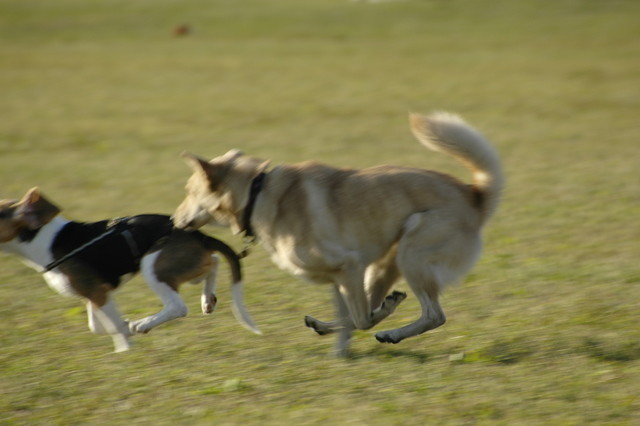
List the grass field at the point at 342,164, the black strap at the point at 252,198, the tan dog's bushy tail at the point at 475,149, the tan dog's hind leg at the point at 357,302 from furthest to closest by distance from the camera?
the tan dog's bushy tail at the point at 475,149 < the black strap at the point at 252,198 < the tan dog's hind leg at the point at 357,302 < the grass field at the point at 342,164

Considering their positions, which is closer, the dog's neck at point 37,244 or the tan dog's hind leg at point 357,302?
the tan dog's hind leg at point 357,302

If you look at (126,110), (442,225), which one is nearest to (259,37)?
(126,110)

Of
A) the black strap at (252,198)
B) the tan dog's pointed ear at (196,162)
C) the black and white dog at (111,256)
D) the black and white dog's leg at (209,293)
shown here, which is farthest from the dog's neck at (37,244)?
the black strap at (252,198)

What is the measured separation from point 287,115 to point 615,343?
39.9ft

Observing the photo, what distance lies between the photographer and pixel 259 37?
29.2m

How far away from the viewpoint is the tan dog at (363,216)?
4.93m

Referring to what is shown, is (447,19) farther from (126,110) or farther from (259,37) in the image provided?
(126,110)

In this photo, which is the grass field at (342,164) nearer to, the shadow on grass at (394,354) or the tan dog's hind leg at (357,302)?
the shadow on grass at (394,354)

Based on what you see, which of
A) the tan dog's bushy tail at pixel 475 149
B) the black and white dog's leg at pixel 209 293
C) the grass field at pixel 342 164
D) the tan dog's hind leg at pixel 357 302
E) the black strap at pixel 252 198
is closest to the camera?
the grass field at pixel 342 164

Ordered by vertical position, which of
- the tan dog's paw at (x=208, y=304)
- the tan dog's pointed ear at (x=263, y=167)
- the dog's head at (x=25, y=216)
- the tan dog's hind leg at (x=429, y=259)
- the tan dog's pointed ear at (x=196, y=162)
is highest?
the tan dog's pointed ear at (x=196, y=162)

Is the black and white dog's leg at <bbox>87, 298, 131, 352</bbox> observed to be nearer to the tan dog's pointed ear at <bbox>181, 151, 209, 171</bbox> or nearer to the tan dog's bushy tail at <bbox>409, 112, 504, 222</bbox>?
the tan dog's pointed ear at <bbox>181, 151, 209, 171</bbox>

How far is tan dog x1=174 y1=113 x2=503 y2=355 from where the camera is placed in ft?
16.2

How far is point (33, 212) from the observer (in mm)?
5477

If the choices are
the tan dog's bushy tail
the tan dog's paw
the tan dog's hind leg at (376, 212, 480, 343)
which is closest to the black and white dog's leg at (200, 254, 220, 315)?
the tan dog's paw
